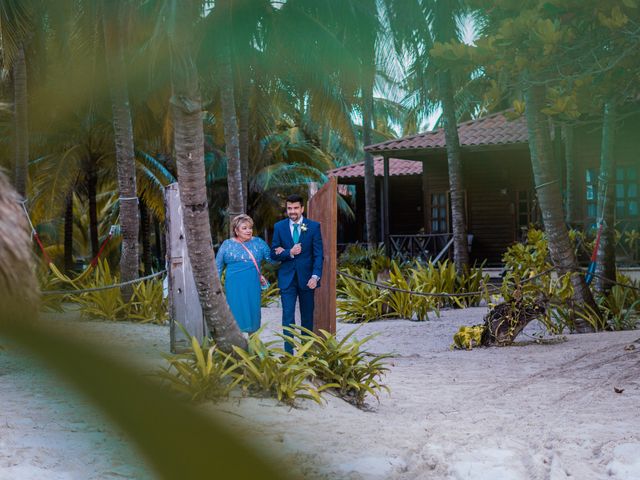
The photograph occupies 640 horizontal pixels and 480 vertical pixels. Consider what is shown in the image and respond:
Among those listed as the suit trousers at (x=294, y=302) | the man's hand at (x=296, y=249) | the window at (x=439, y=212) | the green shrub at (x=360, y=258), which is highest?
the window at (x=439, y=212)

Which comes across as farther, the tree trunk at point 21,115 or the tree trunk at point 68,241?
the tree trunk at point 68,241

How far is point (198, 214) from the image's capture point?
19.0 ft

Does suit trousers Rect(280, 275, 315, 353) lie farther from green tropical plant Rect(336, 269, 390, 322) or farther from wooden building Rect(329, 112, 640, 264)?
wooden building Rect(329, 112, 640, 264)

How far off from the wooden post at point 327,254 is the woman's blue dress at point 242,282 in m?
0.80

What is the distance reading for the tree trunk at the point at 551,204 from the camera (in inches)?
409

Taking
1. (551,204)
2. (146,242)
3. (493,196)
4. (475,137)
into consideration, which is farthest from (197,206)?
(146,242)

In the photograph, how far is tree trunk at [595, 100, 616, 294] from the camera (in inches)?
446

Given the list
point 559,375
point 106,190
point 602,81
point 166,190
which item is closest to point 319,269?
point 166,190

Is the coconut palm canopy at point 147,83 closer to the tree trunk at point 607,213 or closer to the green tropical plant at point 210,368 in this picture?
the tree trunk at point 607,213

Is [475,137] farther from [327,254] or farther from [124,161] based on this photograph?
[327,254]

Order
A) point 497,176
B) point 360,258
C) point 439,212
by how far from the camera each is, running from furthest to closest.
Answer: point 439,212 < point 497,176 < point 360,258

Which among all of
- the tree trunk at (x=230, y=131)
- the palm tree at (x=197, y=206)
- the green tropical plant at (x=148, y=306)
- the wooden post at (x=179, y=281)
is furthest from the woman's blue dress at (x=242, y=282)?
the tree trunk at (x=230, y=131)

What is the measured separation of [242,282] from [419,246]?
12851 mm

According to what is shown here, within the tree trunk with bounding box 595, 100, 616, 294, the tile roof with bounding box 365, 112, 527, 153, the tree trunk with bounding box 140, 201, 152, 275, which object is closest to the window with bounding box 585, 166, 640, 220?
the tile roof with bounding box 365, 112, 527, 153
